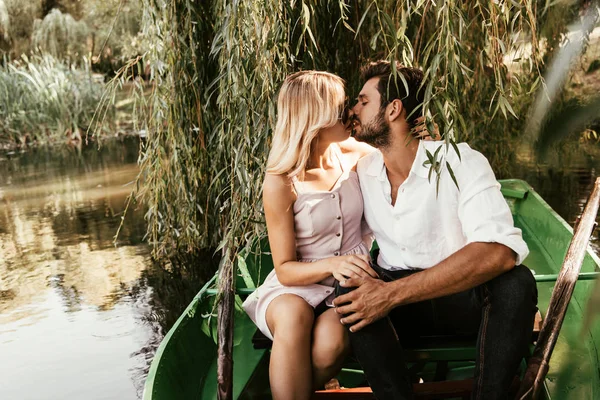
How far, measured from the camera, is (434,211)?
6.84 feet

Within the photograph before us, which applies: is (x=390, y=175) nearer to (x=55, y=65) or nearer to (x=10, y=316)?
(x=10, y=316)

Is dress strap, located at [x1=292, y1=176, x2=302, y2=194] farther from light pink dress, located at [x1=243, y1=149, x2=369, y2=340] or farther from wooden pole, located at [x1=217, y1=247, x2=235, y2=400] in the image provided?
wooden pole, located at [x1=217, y1=247, x2=235, y2=400]

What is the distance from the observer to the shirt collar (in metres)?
2.10

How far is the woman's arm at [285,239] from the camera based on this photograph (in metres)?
2.09

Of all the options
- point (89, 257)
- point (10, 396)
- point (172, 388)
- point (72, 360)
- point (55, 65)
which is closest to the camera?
point (172, 388)

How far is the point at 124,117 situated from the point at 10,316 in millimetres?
9770

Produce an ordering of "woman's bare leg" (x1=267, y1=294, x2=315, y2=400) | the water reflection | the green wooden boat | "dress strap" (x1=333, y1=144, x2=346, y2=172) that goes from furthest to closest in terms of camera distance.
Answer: the water reflection < "dress strap" (x1=333, y1=144, x2=346, y2=172) < the green wooden boat < "woman's bare leg" (x1=267, y1=294, x2=315, y2=400)

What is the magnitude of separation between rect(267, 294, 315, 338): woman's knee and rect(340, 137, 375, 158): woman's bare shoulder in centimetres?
63

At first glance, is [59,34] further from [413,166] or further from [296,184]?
[413,166]

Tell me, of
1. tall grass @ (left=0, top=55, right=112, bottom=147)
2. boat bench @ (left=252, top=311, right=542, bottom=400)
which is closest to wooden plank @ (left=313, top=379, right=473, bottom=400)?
boat bench @ (left=252, top=311, right=542, bottom=400)

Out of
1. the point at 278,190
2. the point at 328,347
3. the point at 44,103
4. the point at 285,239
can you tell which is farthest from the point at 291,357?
the point at 44,103

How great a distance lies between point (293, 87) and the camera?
6.92 feet

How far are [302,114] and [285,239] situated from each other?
1.23ft

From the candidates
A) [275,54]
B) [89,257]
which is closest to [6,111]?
[89,257]
